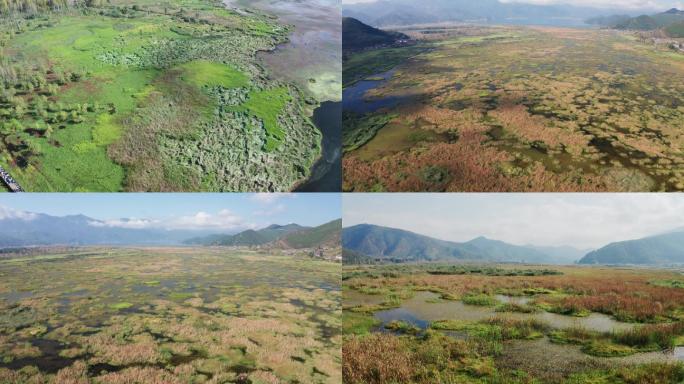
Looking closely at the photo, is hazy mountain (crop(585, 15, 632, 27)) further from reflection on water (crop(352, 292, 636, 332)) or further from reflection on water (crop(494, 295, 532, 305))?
reflection on water (crop(352, 292, 636, 332))

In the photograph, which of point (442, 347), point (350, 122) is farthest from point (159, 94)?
point (442, 347)

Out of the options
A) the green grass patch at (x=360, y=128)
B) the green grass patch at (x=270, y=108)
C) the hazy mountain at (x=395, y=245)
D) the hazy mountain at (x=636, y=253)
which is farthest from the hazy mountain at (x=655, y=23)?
the green grass patch at (x=270, y=108)

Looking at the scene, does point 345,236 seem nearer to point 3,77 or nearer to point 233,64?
point 233,64

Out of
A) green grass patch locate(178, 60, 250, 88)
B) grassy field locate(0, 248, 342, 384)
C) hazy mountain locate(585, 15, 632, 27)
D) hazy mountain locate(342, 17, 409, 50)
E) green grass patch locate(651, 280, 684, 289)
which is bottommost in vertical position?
grassy field locate(0, 248, 342, 384)

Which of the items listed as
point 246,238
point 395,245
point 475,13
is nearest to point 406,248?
point 395,245

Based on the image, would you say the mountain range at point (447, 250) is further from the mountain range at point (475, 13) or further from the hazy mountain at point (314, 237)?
the mountain range at point (475, 13)

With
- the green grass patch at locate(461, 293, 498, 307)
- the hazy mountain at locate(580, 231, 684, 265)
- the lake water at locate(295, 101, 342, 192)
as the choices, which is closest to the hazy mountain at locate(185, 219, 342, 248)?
the lake water at locate(295, 101, 342, 192)

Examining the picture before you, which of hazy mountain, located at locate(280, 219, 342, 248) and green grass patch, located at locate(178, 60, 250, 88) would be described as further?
hazy mountain, located at locate(280, 219, 342, 248)
